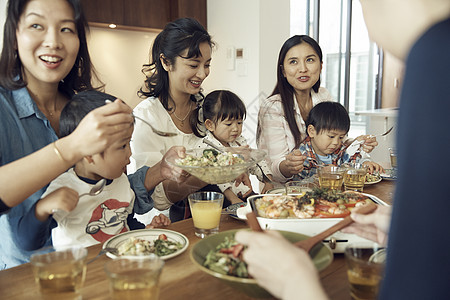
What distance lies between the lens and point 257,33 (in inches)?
181

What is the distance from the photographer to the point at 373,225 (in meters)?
→ 1.02

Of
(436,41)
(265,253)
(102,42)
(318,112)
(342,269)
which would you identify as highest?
(102,42)

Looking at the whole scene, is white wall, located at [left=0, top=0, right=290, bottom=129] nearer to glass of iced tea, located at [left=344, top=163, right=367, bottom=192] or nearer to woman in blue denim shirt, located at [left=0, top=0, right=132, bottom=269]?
woman in blue denim shirt, located at [left=0, top=0, right=132, bottom=269]

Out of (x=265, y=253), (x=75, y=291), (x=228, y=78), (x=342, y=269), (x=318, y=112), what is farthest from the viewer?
(x=228, y=78)

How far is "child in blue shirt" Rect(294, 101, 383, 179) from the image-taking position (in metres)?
2.43

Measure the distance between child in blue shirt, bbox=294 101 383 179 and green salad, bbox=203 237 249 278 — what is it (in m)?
1.56

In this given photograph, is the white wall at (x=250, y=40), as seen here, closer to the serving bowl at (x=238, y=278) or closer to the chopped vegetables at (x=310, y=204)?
the chopped vegetables at (x=310, y=204)

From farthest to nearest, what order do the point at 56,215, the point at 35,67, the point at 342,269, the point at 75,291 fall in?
the point at 35,67 → the point at 56,215 → the point at 342,269 → the point at 75,291

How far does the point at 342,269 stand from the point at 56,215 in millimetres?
957

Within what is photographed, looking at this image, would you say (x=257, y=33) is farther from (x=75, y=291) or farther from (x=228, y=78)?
(x=75, y=291)

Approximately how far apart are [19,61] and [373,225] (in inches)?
55.0

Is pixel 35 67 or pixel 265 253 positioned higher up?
pixel 35 67

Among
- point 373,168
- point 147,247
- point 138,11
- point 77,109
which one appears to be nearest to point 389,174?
point 373,168

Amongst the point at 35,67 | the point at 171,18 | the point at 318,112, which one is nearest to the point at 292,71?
the point at 318,112
